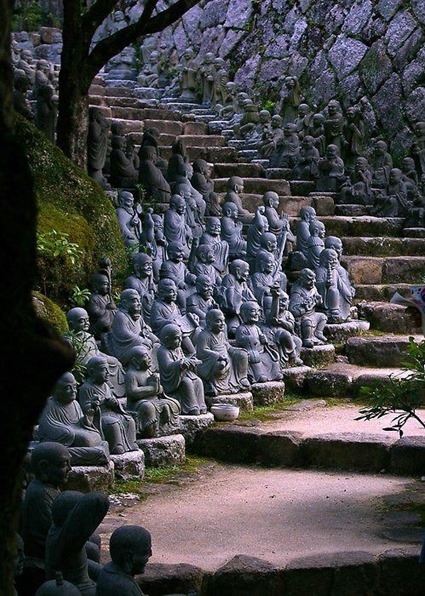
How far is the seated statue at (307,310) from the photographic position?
12.7m

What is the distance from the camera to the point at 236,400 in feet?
34.9

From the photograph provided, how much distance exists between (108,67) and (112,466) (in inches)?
734

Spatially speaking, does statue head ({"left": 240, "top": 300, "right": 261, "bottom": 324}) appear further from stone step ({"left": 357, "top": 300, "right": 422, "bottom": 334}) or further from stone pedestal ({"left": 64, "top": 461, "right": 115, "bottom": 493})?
stone pedestal ({"left": 64, "top": 461, "right": 115, "bottom": 493})

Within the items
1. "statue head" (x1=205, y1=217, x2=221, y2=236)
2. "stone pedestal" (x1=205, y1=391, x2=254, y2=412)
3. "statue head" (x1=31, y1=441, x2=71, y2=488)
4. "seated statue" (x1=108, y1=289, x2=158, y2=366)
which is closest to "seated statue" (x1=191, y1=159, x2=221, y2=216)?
"statue head" (x1=205, y1=217, x2=221, y2=236)

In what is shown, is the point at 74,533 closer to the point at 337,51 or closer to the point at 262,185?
the point at 262,185

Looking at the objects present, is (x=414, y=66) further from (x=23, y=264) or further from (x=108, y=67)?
(x=23, y=264)

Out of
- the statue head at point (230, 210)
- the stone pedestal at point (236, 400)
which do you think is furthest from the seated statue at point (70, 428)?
the statue head at point (230, 210)

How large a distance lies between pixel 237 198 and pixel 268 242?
1.76 m

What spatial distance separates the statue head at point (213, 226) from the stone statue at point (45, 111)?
10.9ft

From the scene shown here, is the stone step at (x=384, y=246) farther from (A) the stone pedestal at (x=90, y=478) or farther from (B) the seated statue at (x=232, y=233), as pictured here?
(A) the stone pedestal at (x=90, y=478)

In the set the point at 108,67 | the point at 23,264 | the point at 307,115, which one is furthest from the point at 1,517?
the point at 108,67

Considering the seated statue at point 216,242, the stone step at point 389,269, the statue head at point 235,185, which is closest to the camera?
the seated statue at point 216,242

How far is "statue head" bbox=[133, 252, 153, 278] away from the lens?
11368 mm

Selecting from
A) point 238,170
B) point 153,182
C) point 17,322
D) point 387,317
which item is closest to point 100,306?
point 387,317
